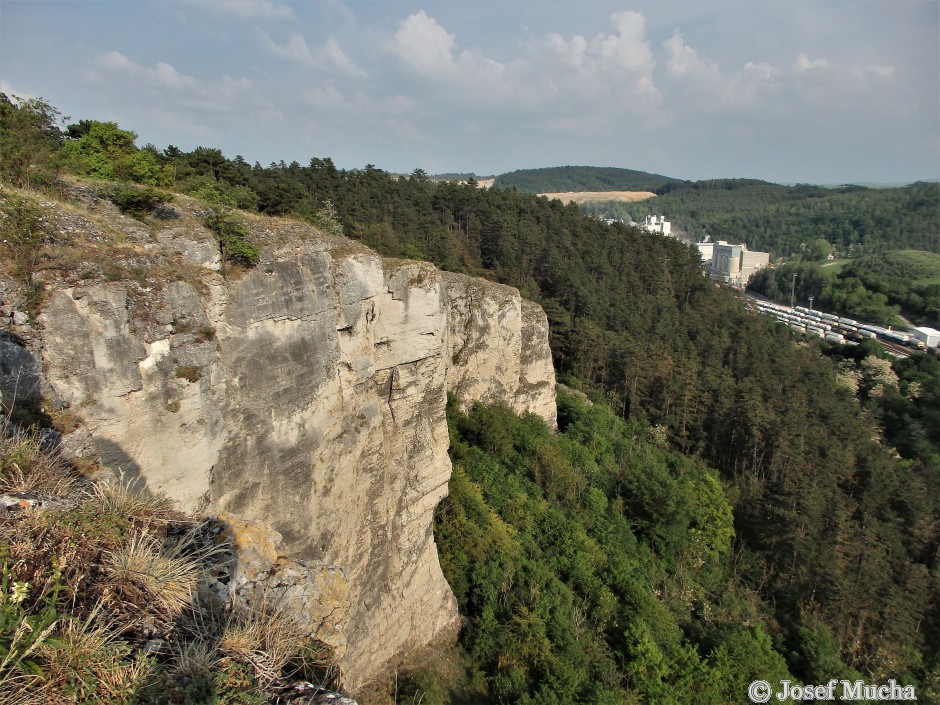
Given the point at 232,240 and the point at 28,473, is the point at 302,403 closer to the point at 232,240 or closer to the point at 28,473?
the point at 232,240

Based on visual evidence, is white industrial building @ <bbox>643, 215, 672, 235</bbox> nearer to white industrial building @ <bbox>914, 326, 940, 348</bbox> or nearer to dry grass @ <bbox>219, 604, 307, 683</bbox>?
white industrial building @ <bbox>914, 326, 940, 348</bbox>

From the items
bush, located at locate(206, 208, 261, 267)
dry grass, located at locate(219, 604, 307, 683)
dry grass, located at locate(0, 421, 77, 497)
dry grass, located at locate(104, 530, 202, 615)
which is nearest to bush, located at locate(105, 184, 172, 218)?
bush, located at locate(206, 208, 261, 267)

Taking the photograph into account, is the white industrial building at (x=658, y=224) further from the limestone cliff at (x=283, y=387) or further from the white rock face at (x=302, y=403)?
the limestone cliff at (x=283, y=387)

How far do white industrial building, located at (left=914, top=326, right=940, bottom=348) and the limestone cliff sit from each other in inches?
3106

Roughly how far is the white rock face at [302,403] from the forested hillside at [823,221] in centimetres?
13947

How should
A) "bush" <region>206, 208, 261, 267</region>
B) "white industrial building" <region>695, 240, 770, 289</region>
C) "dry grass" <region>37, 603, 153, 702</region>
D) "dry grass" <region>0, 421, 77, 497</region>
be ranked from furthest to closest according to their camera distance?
"white industrial building" <region>695, 240, 770, 289</region>, "bush" <region>206, 208, 261, 267</region>, "dry grass" <region>0, 421, 77, 497</region>, "dry grass" <region>37, 603, 153, 702</region>

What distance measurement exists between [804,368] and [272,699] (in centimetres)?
4894

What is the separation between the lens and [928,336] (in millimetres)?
69812

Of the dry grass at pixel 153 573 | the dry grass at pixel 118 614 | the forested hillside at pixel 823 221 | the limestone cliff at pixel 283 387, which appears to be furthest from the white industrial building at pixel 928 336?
the dry grass at pixel 153 573

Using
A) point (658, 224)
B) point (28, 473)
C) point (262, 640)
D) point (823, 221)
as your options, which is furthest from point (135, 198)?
point (823, 221)

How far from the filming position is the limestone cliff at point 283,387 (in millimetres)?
9406

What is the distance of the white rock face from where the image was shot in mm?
9508

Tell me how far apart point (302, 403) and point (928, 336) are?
85566 millimetres

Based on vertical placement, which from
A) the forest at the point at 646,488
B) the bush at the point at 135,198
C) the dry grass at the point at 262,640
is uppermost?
the bush at the point at 135,198
